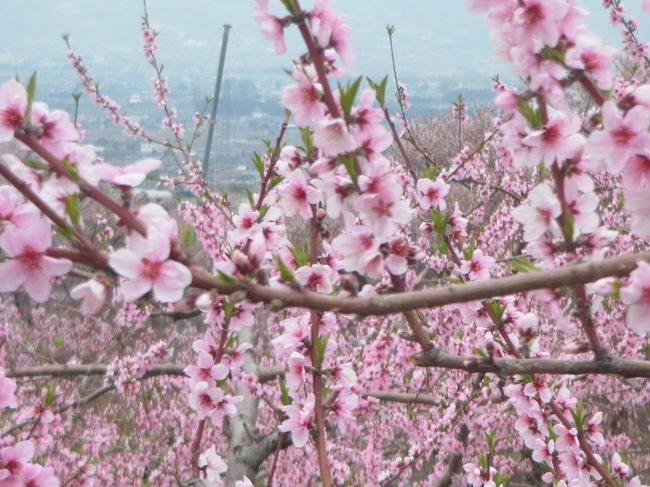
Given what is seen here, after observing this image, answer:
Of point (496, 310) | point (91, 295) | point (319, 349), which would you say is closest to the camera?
point (91, 295)

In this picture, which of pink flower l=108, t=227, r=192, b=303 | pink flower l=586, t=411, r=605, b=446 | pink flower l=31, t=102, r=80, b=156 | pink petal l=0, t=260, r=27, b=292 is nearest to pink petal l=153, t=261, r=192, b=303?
pink flower l=108, t=227, r=192, b=303

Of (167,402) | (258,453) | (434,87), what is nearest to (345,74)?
(258,453)

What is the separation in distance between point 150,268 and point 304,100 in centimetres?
59

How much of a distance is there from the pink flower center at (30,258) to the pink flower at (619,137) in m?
1.13

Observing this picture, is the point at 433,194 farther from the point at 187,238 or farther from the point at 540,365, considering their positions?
the point at 187,238

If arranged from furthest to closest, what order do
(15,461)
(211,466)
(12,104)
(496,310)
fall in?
(211,466) → (496,310) → (15,461) → (12,104)

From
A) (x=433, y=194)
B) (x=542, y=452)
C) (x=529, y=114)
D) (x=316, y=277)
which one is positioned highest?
(x=529, y=114)

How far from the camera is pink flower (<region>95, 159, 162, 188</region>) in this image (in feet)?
3.96

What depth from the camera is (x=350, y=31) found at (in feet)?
4.84

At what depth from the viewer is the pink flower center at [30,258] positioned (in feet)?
3.58

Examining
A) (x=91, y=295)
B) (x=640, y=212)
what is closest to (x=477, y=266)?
(x=640, y=212)

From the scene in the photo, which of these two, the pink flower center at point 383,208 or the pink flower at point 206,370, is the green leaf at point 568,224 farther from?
the pink flower at point 206,370

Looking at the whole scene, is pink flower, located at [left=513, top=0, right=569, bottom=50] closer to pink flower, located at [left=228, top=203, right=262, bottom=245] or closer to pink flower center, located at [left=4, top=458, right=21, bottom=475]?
pink flower, located at [left=228, top=203, right=262, bottom=245]

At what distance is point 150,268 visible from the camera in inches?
42.2
